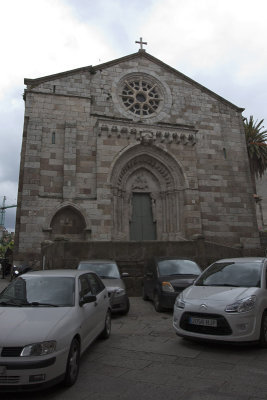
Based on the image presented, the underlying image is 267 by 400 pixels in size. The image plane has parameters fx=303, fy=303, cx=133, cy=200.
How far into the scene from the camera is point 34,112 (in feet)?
52.1

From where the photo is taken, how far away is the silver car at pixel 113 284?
776cm

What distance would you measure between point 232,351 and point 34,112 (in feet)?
48.2

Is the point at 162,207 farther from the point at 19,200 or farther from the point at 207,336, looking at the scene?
the point at 207,336

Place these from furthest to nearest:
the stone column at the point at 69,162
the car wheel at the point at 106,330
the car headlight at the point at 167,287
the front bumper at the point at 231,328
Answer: the stone column at the point at 69,162 → the car headlight at the point at 167,287 → the car wheel at the point at 106,330 → the front bumper at the point at 231,328

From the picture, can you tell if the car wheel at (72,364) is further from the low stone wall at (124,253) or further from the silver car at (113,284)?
the low stone wall at (124,253)

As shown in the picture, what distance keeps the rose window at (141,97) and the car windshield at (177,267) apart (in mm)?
10877

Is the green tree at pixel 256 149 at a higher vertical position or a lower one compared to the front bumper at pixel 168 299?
higher

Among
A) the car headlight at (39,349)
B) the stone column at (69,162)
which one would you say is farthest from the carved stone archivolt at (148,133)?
the car headlight at (39,349)

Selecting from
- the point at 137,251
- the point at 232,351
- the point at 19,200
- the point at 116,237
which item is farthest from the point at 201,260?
the point at 19,200

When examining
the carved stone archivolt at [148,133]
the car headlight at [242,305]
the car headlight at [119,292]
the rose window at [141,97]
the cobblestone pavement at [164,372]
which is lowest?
the cobblestone pavement at [164,372]

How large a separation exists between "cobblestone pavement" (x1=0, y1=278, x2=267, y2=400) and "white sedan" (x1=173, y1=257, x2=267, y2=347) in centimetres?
29

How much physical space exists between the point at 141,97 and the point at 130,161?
14.6 feet

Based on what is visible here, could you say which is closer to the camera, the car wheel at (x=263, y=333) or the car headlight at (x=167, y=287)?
the car wheel at (x=263, y=333)

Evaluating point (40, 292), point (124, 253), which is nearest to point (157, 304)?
point (124, 253)
